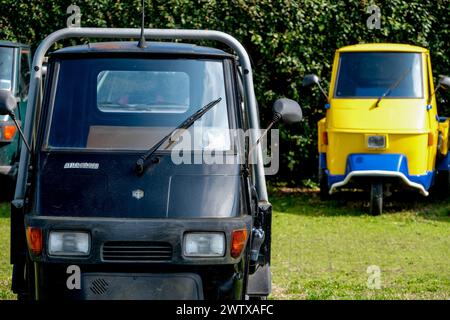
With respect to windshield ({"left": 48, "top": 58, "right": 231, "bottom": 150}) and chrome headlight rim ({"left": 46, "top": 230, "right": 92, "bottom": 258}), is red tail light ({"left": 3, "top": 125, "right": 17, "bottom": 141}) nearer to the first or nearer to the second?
windshield ({"left": 48, "top": 58, "right": 231, "bottom": 150})

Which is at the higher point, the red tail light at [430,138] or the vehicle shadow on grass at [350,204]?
the red tail light at [430,138]

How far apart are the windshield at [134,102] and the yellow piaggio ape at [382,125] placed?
6.76m

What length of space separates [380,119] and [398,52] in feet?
4.06

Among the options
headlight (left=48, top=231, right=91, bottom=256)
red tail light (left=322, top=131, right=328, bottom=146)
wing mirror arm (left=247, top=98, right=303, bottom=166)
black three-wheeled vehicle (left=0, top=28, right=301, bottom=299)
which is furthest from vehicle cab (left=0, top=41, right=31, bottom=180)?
headlight (left=48, top=231, right=91, bottom=256)

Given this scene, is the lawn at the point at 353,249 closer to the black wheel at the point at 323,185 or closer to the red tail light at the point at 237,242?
the black wheel at the point at 323,185

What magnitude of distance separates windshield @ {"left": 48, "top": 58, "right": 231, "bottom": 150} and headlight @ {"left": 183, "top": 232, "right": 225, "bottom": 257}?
687mm

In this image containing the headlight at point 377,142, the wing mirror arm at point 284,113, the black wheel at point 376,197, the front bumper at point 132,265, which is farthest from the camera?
the black wheel at point 376,197

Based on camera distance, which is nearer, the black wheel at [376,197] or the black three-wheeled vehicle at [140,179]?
the black three-wheeled vehicle at [140,179]

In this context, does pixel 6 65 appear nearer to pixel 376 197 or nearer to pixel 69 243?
pixel 376 197

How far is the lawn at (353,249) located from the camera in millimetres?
8258

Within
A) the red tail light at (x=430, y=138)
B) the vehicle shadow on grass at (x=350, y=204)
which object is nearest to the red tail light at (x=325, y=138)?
the vehicle shadow on grass at (x=350, y=204)

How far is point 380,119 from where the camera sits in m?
12.9

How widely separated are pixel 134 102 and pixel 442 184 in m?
8.65

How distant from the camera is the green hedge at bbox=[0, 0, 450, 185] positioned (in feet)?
49.0
